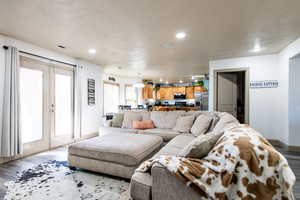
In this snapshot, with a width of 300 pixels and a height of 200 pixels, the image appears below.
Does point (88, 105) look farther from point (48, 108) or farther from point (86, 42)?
point (86, 42)

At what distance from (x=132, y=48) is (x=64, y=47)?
1623 millimetres

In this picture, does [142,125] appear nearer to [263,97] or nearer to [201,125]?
[201,125]

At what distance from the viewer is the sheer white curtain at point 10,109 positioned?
2896mm

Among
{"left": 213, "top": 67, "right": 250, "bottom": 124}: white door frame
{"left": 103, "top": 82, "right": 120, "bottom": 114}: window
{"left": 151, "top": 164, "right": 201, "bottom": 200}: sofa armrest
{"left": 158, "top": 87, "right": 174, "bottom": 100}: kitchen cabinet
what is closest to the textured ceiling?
{"left": 213, "top": 67, "right": 250, "bottom": 124}: white door frame

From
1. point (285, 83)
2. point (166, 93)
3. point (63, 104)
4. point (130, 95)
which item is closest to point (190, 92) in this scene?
point (166, 93)

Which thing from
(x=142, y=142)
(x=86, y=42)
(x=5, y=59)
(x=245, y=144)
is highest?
(x=86, y=42)

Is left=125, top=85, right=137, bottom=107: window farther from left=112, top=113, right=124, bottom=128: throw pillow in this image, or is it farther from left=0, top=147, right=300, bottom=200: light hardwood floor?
left=0, top=147, right=300, bottom=200: light hardwood floor

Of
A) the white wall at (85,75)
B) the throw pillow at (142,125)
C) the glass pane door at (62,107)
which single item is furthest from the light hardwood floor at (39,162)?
the throw pillow at (142,125)

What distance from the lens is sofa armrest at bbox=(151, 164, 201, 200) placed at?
3.73 feet

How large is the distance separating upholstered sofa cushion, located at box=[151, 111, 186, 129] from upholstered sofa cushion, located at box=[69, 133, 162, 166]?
1.23m

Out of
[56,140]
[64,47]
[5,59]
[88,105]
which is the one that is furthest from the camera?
[88,105]

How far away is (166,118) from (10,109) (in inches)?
131

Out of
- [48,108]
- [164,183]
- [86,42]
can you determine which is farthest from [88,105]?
[164,183]

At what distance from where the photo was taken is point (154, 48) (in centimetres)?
368
